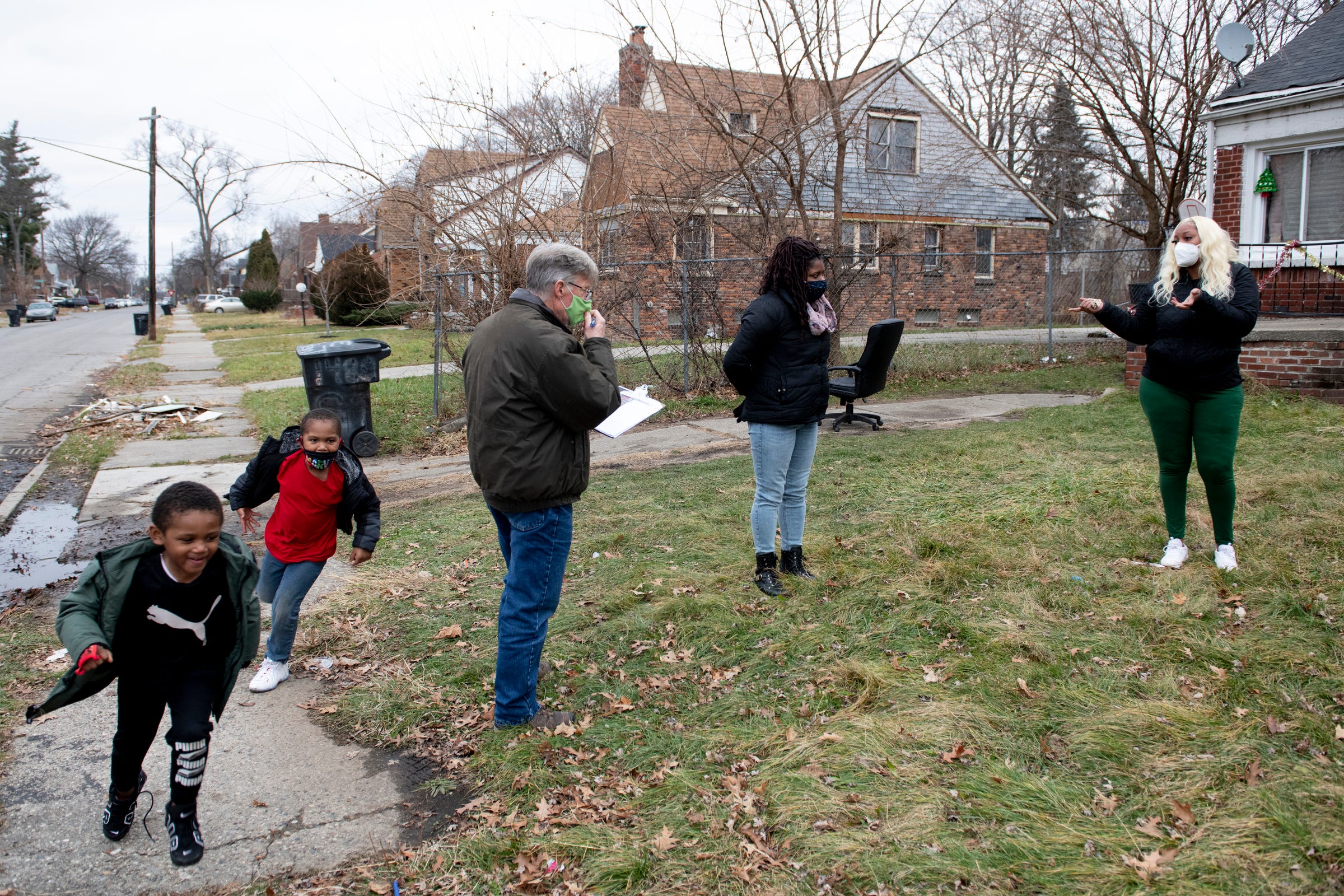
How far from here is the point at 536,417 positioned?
3.34m

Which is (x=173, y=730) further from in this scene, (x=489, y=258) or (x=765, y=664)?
(x=489, y=258)

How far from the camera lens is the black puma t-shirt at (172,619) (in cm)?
291

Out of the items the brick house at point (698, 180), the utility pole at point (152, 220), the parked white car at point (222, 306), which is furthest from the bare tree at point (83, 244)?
the brick house at point (698, 180)

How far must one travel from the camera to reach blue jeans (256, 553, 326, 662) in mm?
4168

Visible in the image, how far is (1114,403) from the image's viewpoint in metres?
10.6

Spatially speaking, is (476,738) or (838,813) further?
(476,738)

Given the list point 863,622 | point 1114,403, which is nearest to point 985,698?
point 863,622

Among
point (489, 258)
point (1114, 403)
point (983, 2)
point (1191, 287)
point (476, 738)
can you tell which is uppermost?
point (983, 2)

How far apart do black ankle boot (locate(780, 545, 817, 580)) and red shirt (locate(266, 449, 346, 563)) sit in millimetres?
2391

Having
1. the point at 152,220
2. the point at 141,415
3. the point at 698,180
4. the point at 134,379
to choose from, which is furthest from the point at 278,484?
the point at 152,220

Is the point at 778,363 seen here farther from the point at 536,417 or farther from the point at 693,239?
the point at 693,239

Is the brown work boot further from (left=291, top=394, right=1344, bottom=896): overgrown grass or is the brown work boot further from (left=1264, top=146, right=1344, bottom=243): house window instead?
(left=1264, top=146, right=1344, bottom=243): house window

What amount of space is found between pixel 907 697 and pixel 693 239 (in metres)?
10.5

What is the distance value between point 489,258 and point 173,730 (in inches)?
336
